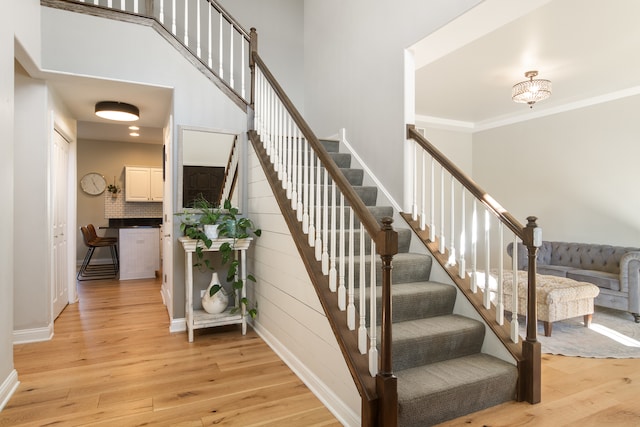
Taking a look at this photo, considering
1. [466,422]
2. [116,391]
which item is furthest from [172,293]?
[466,422]

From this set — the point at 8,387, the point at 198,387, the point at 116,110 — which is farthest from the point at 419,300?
the point at 116,110

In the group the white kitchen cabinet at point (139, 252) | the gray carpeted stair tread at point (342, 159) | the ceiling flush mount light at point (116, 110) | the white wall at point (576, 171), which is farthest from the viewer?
the white kitchen cabinet at point (139, 252)

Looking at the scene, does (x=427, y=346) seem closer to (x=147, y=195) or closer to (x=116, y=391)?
(x=116, y=391)

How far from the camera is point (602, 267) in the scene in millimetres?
4883

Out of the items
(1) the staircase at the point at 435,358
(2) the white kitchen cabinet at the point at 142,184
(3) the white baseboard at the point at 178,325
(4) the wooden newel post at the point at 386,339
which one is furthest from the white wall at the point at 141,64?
(2) the white kitchen cabinet at the point at 142,184

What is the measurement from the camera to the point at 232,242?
3379 millimetres

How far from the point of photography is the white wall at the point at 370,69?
3.20 m

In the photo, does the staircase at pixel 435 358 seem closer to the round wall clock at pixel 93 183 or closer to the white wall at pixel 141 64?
the white wall at pixel 141 64

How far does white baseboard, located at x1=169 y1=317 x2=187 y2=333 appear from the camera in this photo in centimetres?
354

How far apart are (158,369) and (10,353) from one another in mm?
922

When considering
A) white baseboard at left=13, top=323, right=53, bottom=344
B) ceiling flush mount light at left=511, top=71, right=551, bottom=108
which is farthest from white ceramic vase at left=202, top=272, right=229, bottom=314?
ceiling flush mount light at left=511, top=71, right=551, bottom=108

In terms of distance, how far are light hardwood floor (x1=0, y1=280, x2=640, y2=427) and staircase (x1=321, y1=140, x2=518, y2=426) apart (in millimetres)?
143

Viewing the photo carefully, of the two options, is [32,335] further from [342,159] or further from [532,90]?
[532,90]

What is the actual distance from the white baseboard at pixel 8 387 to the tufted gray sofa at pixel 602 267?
5523 mm
